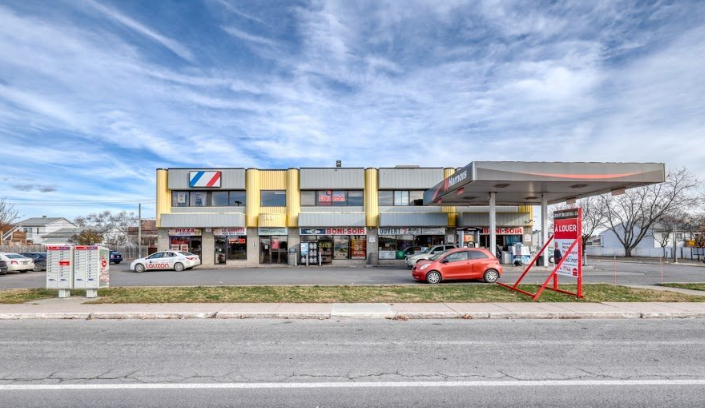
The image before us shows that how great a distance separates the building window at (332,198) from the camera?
106 ft

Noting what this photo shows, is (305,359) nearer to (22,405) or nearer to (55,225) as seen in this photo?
(22,405)

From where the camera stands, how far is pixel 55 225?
92500 mm

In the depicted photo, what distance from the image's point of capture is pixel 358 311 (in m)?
10.5

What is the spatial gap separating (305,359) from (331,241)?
2533 centimetres

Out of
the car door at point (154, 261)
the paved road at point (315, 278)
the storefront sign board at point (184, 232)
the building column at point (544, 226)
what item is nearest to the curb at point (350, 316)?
the paved road at point (315, 278)

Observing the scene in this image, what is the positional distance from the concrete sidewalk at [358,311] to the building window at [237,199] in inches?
818

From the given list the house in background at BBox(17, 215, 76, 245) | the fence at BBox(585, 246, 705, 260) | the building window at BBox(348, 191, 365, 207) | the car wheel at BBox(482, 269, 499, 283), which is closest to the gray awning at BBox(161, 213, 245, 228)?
the building window at BBox(348, 191, 365, 207)

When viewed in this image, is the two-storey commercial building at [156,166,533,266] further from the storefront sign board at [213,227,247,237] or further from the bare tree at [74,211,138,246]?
the bare tree at [74,211,138,246]

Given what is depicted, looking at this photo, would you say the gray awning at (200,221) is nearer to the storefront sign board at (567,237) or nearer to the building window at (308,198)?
the building window at (308,198)

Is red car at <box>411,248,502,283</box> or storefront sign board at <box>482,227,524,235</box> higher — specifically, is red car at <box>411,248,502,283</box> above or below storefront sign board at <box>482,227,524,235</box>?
below

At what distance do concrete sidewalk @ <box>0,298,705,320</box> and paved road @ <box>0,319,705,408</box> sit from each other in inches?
27.3

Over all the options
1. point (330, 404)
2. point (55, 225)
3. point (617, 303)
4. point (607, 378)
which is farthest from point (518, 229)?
point (55, 225)

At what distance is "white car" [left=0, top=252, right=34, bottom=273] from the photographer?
26.6 m

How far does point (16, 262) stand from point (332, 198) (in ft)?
70.3
